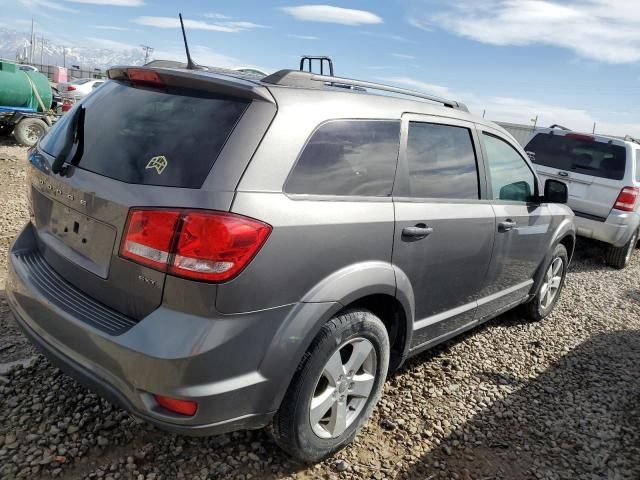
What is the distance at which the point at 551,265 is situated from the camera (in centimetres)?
446

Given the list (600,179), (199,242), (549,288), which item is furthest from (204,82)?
(600,179)

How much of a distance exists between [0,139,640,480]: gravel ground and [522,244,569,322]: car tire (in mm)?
291

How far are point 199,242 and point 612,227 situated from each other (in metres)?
6.45

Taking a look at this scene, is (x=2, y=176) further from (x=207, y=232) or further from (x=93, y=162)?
(x=207, y=232)

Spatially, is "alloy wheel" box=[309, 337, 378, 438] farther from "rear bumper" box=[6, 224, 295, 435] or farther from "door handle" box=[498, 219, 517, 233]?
"door handle" box=[498, 219, 517, 233]

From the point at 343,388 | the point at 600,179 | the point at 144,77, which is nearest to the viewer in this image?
the point at 144,77

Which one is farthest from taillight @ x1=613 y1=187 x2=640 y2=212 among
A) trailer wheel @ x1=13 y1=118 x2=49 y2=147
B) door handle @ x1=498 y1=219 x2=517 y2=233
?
trailer wheel @ x1=13 y1=118 x2=49 y2=147

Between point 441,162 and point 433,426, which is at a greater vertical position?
point 441,162

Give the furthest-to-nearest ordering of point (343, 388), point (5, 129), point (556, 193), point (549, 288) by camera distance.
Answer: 1. point (5, 129)
2. point (549, 288)
3. point (556, 193)
4. point (343, 388)

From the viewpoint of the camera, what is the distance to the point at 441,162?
2.89 m

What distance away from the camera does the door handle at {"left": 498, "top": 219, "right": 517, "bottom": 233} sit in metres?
3.30

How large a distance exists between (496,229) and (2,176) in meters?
7.42

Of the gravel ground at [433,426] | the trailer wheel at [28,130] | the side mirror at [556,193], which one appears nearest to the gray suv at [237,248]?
the gravel ground at [433,426]

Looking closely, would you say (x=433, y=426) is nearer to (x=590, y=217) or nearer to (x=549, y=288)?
(x=549, y=288)
